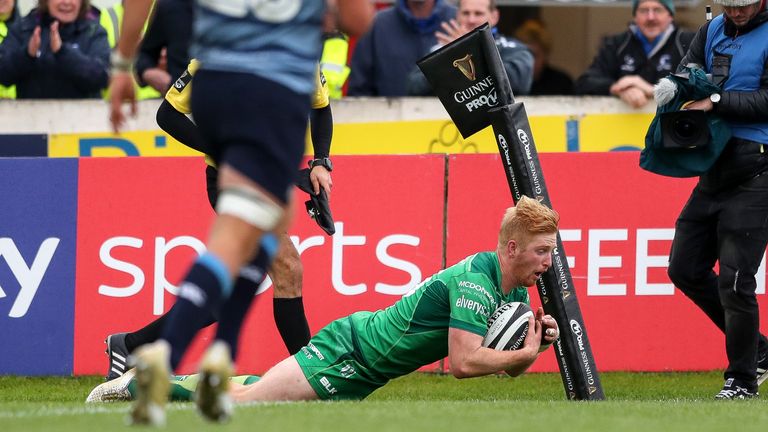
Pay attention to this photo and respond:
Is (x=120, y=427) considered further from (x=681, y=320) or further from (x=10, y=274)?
(x=681, y=320)

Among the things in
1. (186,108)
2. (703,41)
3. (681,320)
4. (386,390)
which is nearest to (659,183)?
(681,320)

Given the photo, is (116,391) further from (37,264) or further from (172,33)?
(172,33)

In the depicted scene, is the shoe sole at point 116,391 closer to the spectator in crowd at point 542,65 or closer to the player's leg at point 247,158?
the player's leg at point 247,158

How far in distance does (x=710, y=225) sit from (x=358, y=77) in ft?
15.4

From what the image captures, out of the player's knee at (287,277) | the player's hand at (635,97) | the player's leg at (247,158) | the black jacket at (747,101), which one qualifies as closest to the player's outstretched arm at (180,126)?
the player's knee at (287,277)

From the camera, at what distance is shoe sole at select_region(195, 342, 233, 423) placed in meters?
4.82

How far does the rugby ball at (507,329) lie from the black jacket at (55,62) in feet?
19.3

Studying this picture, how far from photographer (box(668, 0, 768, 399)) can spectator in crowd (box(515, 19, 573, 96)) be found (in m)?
6.03

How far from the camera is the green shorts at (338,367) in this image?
756 cm

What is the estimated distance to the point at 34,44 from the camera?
11859 millimetres

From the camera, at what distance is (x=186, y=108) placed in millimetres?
8398


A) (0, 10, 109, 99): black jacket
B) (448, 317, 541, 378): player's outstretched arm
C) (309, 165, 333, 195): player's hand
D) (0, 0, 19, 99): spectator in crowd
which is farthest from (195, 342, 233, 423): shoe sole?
(0, 0, 19, 99): spectator in crowd

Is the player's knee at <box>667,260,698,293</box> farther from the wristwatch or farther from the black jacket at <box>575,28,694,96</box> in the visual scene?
the black jacket at <box>575,28,694,96</box>

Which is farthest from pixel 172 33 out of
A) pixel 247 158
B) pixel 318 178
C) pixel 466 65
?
pixel 247 158
